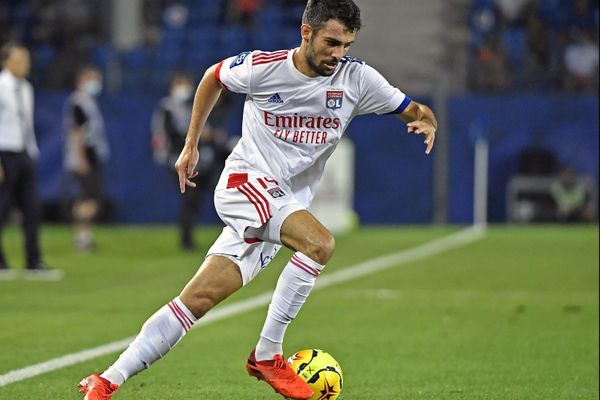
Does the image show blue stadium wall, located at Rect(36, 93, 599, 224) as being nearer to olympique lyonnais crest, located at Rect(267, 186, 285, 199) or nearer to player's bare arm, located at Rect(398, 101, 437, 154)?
player's bare arm, located at Rect(398, 101, 437, 154)

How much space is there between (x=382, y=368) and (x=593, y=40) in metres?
16.6

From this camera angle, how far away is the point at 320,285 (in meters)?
12.5

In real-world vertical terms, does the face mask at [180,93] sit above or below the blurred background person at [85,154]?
above

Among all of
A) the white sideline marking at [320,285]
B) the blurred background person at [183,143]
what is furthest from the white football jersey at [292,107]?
the blurred background person at [183,143]

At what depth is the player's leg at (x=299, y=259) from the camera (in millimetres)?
5797

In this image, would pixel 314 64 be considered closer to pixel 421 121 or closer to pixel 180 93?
pixel 421 121

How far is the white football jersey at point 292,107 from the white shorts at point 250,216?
80mm

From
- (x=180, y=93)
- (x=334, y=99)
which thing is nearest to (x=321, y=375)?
(x=334, y=99)

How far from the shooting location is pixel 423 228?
20969mm

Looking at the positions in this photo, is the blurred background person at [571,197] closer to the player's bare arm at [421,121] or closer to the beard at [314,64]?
the player's bare arm at [421,121]

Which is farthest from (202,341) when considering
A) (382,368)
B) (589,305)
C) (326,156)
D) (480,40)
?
(480,40)

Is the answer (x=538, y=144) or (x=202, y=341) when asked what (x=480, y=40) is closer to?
(x=538, y=144)

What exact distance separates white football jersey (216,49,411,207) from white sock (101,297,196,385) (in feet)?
2.41

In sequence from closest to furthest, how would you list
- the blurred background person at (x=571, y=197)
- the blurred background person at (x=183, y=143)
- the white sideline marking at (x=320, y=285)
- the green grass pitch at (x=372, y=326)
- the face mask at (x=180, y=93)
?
the green grass pitch at (x=372, y=326) < the white sideline marking at (x=320, y=285) < the blurred background person at (x=183, y=143) < the face mask at (x=180, y=93) < the blurred background person at (x=571, y=197)
